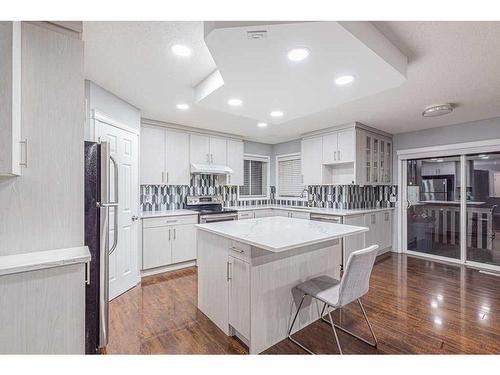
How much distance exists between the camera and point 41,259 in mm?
1256

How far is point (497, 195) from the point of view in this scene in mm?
3836

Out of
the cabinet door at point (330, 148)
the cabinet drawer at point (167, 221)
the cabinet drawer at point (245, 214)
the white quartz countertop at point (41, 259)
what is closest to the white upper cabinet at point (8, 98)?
the white quartz countertop at point (41, 259)

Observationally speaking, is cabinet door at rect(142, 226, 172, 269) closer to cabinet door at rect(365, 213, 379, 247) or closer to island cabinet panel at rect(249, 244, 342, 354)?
island cabinet panel at rect(249, 244, 342, 354)

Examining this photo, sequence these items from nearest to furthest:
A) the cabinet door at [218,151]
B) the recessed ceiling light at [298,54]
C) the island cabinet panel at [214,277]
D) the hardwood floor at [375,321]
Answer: the recessed ceiling light at [298,54], the hardwood floor at [375,321], the island cabinet panel at [214,277], the cabinet door at [218,151]

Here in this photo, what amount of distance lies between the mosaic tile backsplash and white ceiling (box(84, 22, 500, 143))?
1.22 meters

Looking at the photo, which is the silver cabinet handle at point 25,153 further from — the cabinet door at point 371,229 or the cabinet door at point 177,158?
the cabinet door at point 371,229

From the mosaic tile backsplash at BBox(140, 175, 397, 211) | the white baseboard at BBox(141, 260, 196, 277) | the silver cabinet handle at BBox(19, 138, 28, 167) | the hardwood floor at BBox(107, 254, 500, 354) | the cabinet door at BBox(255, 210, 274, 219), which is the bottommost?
the hardwood floor at BBox(107, 254, 500, 354)

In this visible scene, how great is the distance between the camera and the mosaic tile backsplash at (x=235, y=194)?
415cm

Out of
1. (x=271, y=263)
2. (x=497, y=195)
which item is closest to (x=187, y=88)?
(x=271, y=263)

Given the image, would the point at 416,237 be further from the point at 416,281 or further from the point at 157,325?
the point at 157,325

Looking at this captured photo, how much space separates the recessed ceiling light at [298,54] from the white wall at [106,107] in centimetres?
210

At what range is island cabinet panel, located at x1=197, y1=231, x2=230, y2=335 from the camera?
2.15 m

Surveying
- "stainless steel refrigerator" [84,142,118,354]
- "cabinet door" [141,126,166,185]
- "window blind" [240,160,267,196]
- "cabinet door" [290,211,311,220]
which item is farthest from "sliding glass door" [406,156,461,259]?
"stainless steel refrigerator" [84,142,118,354]

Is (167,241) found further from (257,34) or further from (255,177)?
(257,34)
